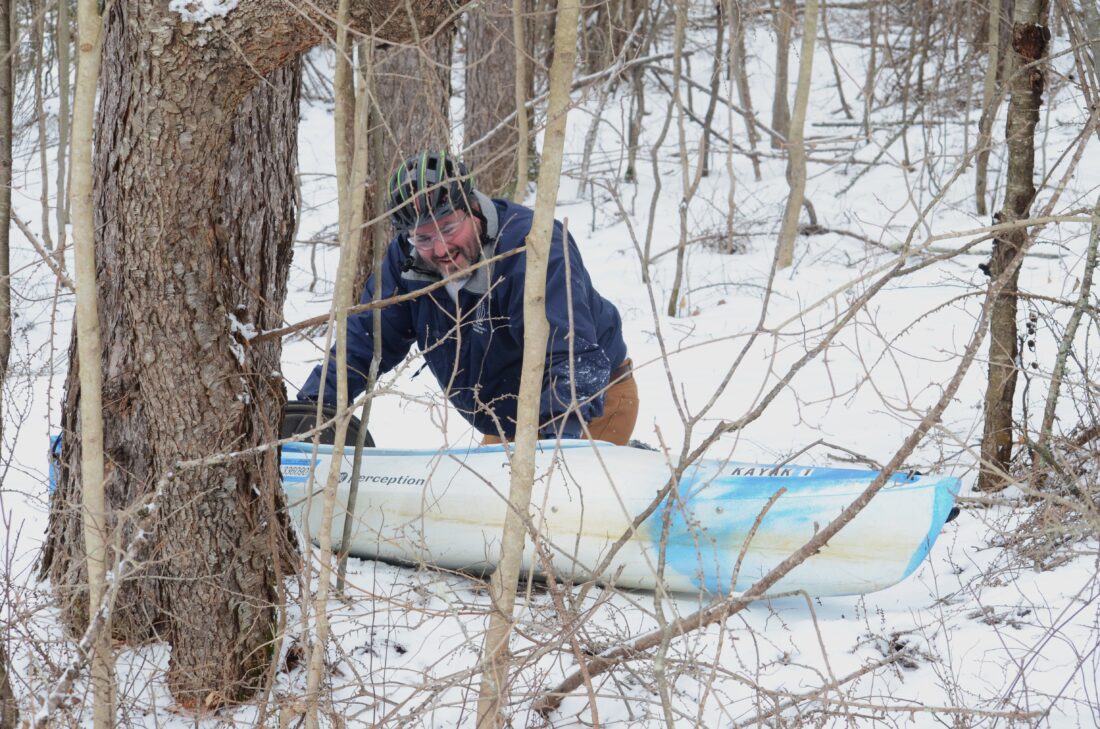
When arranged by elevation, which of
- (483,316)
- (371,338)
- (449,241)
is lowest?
(371,338)

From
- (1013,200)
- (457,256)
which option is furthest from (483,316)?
(1013,200)

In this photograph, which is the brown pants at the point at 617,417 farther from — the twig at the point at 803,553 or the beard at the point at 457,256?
the twig at the point at 803,553

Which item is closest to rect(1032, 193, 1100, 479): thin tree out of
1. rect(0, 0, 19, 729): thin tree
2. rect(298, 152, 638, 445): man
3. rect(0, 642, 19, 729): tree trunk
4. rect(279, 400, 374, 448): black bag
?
rect(298, 152, 638, 445): man

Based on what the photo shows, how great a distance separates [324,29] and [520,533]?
3.72 feet

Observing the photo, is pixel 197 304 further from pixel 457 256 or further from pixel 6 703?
pixel 457 256

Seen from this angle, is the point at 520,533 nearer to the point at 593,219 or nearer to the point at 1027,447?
→ the point at 1027,447

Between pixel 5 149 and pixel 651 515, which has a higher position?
pixel 5 149

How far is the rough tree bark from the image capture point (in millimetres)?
2172

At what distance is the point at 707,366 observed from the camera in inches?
222

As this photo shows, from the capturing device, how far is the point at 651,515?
129 inches

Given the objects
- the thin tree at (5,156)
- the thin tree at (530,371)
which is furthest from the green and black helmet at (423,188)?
the thin tree at (5,156)

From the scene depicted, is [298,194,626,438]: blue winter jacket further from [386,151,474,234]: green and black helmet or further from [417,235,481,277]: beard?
[386,151,474,234]: green and black helmet

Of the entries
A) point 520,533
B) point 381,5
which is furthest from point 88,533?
point 381,5

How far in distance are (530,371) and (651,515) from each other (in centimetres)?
141
